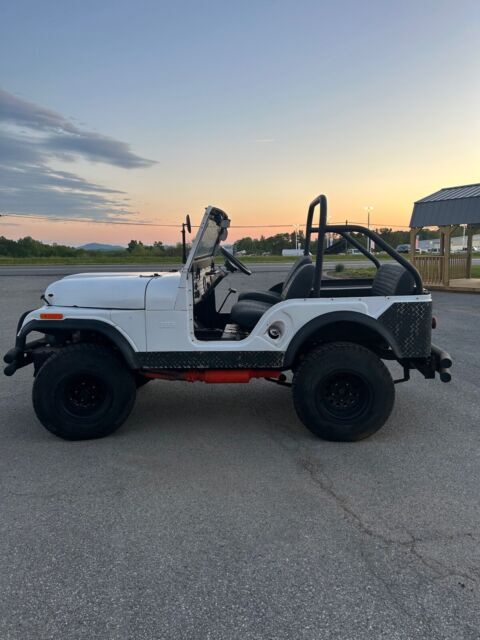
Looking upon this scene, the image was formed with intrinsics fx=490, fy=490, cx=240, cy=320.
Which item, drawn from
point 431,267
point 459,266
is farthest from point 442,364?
point 459,266

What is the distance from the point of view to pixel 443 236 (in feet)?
52.8

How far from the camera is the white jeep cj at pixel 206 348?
12.4 feet

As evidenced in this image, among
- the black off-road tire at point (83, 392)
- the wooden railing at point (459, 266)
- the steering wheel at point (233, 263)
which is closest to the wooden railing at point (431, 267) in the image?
the wooden railing at point (459, 266)

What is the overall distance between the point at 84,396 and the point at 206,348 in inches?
41.7

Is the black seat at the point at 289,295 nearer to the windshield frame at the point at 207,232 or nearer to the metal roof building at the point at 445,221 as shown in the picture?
the windshield frame at the point at 207,232

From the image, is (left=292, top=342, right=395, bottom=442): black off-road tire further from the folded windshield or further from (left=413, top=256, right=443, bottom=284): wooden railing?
(left=413, top=256, right=443, bottom=284): wooden railing

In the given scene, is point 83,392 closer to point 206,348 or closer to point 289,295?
point 206,348

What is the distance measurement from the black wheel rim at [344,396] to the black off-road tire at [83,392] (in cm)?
152

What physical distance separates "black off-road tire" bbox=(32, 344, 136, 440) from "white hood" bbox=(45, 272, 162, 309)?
13.9 inches

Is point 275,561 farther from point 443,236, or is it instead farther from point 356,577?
point 443,236

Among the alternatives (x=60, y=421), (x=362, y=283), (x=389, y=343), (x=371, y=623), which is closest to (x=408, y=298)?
(x=389, y=343)

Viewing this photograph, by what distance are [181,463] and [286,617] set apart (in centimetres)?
158

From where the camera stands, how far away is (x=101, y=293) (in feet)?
12.7

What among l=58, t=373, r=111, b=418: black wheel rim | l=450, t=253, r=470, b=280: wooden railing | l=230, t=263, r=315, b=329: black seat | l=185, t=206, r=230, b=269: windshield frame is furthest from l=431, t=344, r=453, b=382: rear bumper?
l=450, t=253, r=470, b=280: wooden railing
